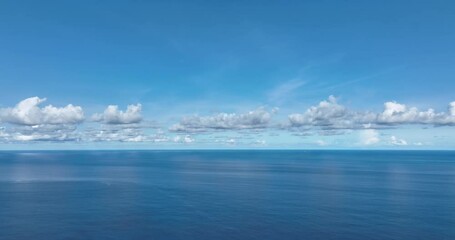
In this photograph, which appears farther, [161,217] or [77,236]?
[161,217]

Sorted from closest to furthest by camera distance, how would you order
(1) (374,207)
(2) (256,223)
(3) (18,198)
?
1. (2) (256,223)
2. (1) (374,207)
3. (3) (18,198)

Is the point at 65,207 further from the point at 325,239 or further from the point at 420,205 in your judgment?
the point at 420,205

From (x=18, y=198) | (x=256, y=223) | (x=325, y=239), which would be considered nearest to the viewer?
(x=325, y=239)

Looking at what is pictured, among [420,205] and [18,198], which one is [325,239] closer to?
[420,205]

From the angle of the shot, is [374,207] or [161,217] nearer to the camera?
[161,217]

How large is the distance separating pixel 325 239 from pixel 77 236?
47947 mm

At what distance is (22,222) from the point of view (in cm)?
8388

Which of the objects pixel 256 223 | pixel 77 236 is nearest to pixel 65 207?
pixel 77 236

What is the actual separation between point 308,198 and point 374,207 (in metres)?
22.5

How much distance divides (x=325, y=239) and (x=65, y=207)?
70.0m

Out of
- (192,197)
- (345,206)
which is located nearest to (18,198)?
(192,197)

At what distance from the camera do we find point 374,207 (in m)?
101

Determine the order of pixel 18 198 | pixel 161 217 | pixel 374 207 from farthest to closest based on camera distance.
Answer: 1. pixel 18 198
2. pixel 374 207
3. pixel 161 217

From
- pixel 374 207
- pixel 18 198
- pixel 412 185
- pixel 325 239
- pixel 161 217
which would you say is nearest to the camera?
pixel 325 239
